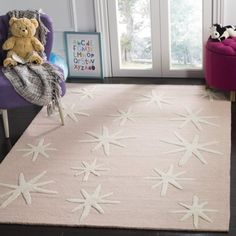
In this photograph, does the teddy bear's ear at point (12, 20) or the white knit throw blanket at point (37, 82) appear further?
the teddy bear's ear at point (12, 20)

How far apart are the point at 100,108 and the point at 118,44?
72 cm

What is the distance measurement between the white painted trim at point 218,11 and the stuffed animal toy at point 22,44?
1351 mm

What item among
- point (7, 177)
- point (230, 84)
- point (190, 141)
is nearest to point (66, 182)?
point (7, 177)

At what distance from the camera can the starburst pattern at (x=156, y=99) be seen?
3.77 metres

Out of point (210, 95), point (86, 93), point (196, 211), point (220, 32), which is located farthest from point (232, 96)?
point (196, 211)

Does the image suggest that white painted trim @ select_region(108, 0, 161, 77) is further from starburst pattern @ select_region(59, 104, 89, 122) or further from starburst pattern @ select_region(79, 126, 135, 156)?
starburst pattern @ select_region(79, 126, 135, 156)

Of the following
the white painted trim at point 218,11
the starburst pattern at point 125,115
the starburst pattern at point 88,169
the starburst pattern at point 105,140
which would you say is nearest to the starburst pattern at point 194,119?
the starburst pattern at point 125,115

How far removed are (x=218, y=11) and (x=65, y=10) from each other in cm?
121

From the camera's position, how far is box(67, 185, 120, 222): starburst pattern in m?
2.60

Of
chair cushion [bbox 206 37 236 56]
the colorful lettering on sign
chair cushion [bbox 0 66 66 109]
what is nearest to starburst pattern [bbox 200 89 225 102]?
chair cushion [bbox 206 37 236 56]

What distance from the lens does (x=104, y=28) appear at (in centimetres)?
415

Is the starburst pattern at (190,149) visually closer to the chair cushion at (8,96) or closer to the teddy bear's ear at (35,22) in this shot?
the chair cushion at (8,96)

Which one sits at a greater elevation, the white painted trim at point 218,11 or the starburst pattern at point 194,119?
the white painted trim at point 218,11

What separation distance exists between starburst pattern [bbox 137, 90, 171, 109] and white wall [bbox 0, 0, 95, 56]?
78 centimetres
